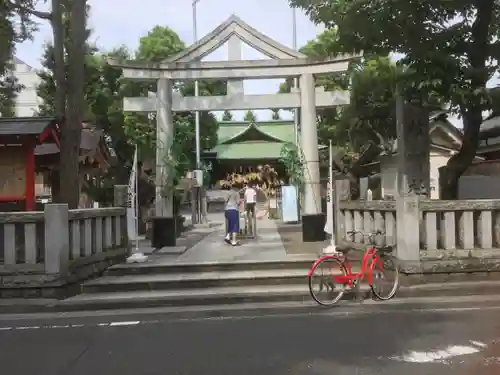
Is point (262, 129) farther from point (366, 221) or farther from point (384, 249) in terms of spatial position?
point (384, 249)

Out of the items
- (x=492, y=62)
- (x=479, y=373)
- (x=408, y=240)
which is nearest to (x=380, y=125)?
(x=492, y=62)

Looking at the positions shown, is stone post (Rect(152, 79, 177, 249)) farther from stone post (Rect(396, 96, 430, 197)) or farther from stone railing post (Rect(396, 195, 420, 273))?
stone railing post (Rect(396, 195, 420, 273))

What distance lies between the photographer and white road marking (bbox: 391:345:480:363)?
5.39 meters

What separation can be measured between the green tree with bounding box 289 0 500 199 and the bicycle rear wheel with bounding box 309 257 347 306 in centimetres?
368

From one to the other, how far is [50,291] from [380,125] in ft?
48.5

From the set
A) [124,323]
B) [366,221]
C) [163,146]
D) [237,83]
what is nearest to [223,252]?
[366,221]

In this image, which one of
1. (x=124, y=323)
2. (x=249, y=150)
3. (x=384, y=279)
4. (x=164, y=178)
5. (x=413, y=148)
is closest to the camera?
(x=124, y=323)

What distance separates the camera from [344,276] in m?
8.12

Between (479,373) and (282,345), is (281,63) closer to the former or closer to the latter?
(282,345)

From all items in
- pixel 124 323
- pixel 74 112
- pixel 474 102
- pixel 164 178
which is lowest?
pixel 124 323

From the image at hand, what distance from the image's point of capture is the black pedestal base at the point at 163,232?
1373cm

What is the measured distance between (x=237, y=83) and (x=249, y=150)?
2328 centimetres

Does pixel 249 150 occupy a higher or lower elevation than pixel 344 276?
higher

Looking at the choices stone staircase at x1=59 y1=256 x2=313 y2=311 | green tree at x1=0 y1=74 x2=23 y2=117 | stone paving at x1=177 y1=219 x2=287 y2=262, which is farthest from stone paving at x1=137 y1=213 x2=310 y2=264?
green tree at x1=0 y1=74 x2=23 y2=117
